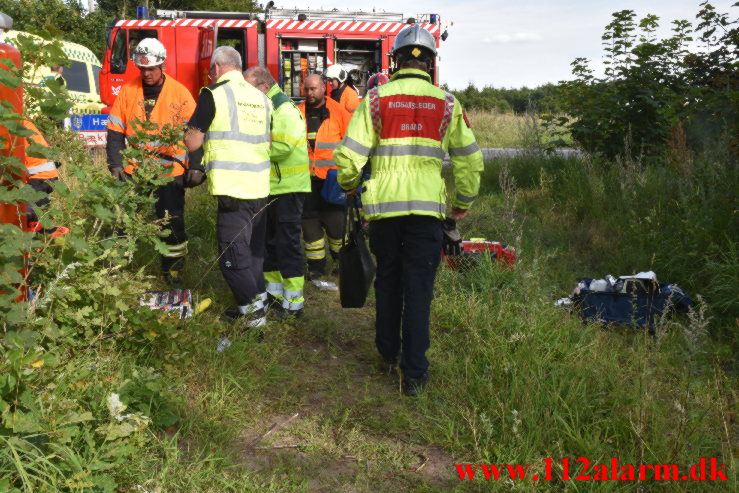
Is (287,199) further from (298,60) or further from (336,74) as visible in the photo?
(298,60)

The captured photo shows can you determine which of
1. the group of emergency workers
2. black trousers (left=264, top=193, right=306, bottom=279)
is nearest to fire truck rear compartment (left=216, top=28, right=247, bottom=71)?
the group of emergency workers

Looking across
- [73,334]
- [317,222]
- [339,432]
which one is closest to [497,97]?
[317,222]

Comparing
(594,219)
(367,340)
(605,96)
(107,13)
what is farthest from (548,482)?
(107,13)

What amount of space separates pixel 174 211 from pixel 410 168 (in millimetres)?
2601

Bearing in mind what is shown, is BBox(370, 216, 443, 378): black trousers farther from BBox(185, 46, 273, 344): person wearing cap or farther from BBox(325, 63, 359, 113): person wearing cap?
BBox(325, 63, 359, 113): person wearing cap

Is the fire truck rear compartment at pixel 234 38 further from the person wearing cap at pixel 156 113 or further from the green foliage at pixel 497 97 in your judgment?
the green foliage at pixel 497 97

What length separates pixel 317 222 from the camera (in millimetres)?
6004

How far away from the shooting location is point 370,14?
12.2 metres

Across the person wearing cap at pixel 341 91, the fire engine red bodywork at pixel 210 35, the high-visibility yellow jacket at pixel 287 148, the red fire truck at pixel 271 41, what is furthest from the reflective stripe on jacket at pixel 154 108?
the fire engine red bodywork at pixel 210 35

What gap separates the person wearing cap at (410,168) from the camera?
351 cm

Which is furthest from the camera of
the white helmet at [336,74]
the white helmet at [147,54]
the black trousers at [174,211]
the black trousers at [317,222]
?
the white helmet at [336,74]

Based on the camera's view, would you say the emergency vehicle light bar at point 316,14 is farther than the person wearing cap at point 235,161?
Yes

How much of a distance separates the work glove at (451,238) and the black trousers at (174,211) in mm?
2494

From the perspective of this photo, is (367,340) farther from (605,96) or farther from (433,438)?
(605,96)
